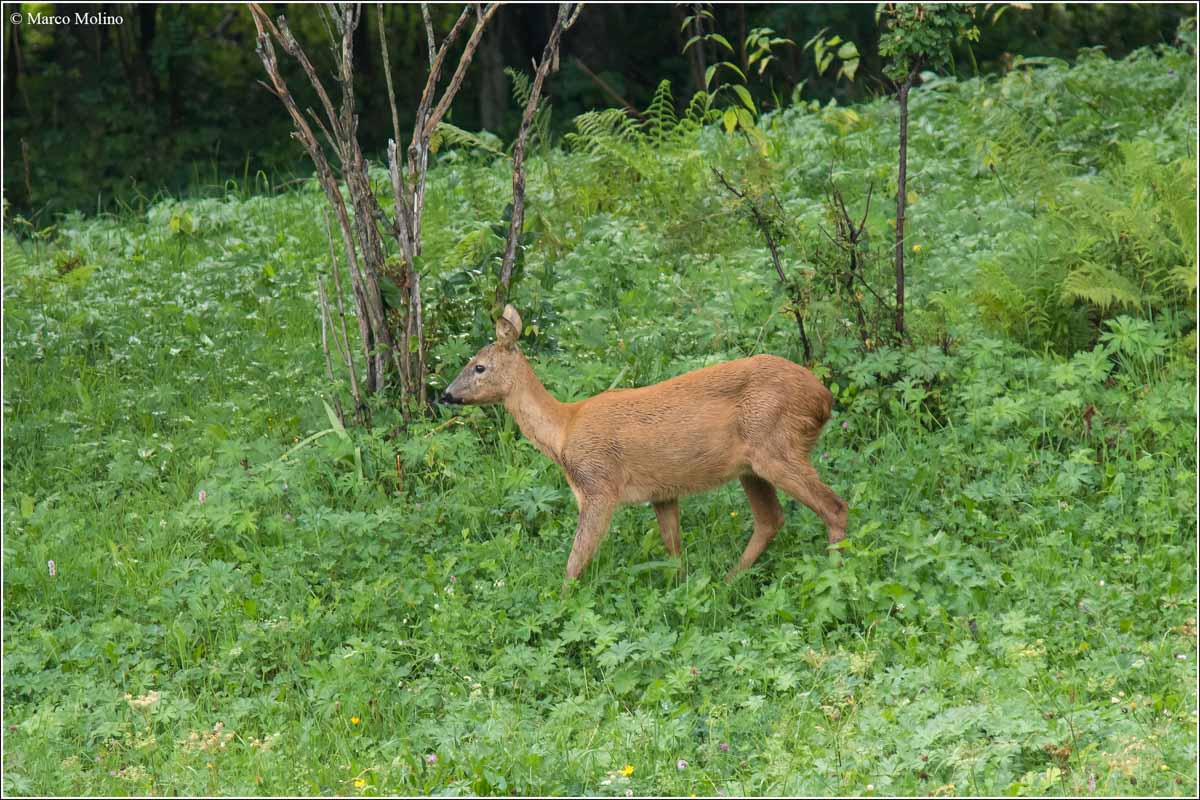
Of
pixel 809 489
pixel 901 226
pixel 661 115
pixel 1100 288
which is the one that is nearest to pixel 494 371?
pixel 809 489

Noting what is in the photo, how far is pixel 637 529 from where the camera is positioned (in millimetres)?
6711

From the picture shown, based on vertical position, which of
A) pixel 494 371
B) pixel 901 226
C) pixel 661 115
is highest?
pixel 661 115

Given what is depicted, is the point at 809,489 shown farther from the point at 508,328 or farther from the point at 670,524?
the point at 508,328

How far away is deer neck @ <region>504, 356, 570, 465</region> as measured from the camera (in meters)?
6.34

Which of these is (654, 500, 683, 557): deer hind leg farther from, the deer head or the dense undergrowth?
the deer head

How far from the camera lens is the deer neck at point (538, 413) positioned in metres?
6.34

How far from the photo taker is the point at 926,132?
35.9ft

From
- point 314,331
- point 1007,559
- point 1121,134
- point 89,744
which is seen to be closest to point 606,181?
point 314,331

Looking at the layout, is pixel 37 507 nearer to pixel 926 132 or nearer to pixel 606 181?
pixel 606 181

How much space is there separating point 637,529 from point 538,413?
0.74 metres

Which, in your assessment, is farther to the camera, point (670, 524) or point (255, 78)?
point (255, 78)

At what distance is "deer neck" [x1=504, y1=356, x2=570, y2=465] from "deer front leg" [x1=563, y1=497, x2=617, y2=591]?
27cm

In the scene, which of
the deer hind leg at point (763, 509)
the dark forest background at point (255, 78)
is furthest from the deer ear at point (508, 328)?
the dark forest background at point (255, 78)

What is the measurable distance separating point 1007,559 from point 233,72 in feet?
51.8
